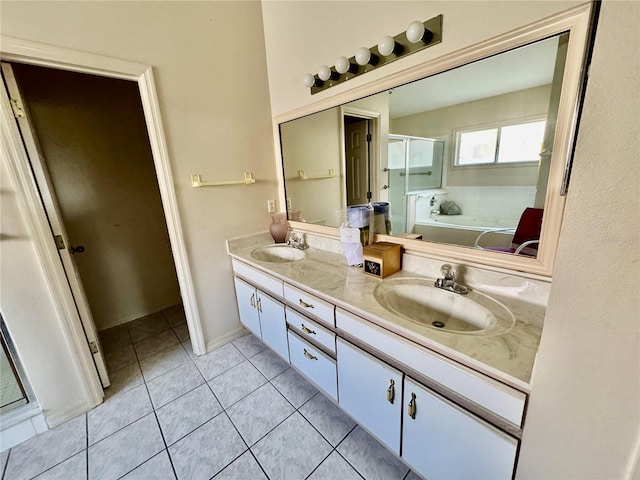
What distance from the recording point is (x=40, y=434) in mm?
1471

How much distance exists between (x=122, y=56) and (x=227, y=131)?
66cm

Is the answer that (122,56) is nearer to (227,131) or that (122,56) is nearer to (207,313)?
(227,131)

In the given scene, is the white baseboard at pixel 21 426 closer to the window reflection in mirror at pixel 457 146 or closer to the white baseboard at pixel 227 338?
the white baseboard at pixel 227 338

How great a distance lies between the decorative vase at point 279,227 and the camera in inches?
85.2

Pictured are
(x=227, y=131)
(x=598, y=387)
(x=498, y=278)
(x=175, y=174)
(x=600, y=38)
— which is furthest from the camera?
(x=227, y=131)

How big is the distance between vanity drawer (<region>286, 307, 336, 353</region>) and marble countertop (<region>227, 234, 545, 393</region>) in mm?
190

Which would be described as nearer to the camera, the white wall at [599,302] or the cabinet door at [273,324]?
the white wall at [599,302]

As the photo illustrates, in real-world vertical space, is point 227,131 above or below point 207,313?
above

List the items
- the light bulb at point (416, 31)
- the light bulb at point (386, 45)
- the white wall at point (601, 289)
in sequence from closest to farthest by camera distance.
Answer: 1. the white wall at point (601, 289)
2. the light bulb at point (416, 31)
3. the light bulb at point (386, 45)

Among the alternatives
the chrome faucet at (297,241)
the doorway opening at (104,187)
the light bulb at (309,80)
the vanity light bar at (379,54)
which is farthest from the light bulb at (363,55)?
the doorway opening at (104,187)

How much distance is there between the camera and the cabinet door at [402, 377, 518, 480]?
0.79 m

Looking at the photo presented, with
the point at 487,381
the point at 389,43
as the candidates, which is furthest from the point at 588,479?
the point at 389,43

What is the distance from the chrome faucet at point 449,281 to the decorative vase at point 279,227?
132cm

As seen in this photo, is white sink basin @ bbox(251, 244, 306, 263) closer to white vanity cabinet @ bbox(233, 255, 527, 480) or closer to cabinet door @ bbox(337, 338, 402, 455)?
white vanity cabinet @ bbox(233, 255, 527, 480)
